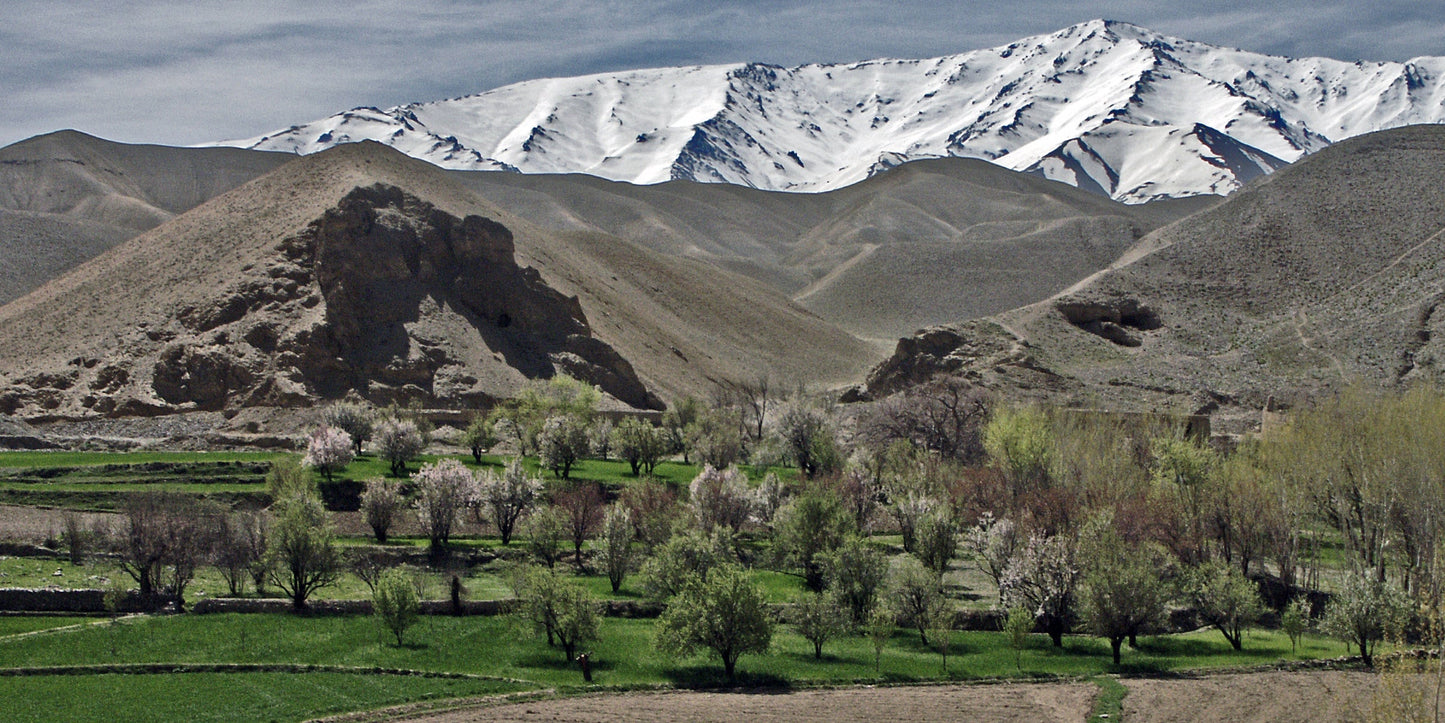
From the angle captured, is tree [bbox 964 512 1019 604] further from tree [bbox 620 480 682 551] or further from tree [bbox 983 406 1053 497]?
tree [bbox 620 480 682 551]

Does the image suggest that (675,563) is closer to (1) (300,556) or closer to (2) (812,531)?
(2) (812,531)

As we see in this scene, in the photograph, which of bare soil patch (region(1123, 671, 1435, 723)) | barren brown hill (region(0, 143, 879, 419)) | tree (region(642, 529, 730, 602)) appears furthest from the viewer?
barren brown hill (region(0, 143, 879, 419))

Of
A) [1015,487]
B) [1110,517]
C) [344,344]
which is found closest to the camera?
[1110,517]

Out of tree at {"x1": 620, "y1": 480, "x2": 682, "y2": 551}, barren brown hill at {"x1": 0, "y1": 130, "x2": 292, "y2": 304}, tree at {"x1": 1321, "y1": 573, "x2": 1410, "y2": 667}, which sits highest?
barren brown hill at {"x1": 0, "y1": 130, "x2": 292, "y2": 304}

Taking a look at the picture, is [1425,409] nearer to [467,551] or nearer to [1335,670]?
[1335,670]

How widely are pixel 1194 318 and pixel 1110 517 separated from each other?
43333 millimetres

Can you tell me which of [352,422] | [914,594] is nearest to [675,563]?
[914,594]

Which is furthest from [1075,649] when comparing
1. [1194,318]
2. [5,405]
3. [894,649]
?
[5,405]

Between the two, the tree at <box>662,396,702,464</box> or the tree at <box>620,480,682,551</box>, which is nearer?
the tree at <box>620,480,682,551</box>

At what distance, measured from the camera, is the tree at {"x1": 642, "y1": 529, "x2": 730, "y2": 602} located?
123 feet

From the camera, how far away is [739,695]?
29531 mm

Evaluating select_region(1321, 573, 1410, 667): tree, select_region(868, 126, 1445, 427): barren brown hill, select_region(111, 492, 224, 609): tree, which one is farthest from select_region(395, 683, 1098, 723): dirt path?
select_region(868, 126, 1445, 427): barren brown hill

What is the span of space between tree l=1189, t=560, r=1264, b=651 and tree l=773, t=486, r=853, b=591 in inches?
435

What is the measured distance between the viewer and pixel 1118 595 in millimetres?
33906
